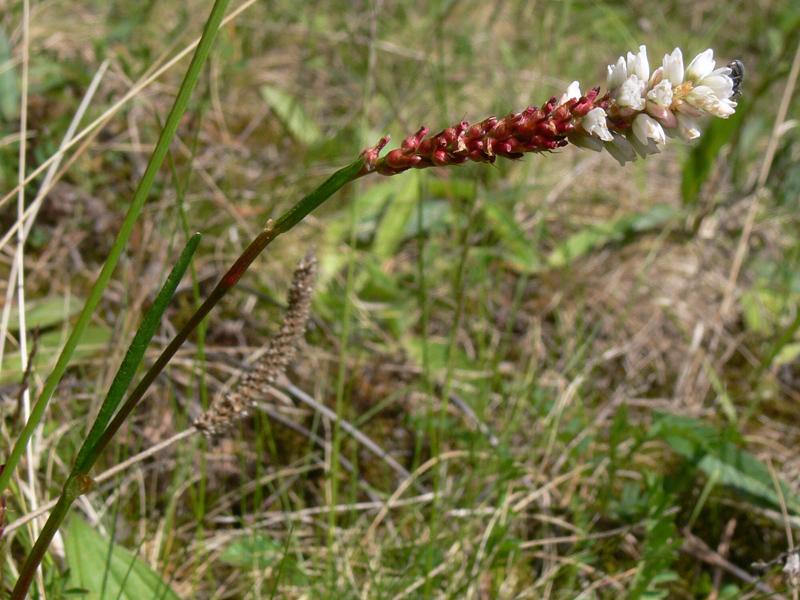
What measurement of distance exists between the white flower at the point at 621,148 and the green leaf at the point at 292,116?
2.11 m

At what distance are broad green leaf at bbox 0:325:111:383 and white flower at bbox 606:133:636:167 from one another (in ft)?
4.42

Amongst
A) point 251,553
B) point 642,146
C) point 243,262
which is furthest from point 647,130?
point 251,553

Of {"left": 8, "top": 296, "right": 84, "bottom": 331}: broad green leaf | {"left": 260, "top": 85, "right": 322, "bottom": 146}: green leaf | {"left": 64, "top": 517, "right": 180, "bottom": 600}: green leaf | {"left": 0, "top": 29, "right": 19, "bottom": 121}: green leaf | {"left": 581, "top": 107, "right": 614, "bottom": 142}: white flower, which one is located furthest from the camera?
{"left": 260, "top": 85, "right": 322, "bottom": 146}: green leaf

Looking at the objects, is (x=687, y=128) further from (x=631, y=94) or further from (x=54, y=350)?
(x=54, y=350)

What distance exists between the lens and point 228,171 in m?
2.40

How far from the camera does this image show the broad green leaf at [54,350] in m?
1.56

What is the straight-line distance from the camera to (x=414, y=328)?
2199mm

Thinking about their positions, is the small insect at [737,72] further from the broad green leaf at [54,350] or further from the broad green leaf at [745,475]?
the broad green leaf at [54,350]

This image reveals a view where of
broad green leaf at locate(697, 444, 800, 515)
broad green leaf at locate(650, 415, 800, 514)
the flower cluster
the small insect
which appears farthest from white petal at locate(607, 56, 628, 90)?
broad green leaf at locate(697, 444, 800, 515)

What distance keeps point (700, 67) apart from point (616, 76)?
3.0 inches

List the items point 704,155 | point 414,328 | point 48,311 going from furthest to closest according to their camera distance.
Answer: point 704,155 < point 414,328 < point 48,311

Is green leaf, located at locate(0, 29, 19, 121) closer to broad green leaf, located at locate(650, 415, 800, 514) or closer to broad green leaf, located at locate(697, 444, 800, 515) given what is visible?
broad green leaf, located at locate(650, 415, 800, 514)

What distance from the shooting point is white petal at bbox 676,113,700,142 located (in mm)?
596

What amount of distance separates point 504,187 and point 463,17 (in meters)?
1.53
